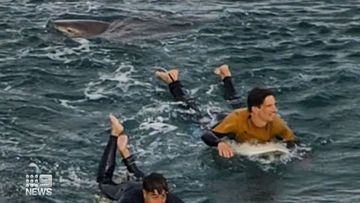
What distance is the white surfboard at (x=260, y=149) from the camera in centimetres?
1509

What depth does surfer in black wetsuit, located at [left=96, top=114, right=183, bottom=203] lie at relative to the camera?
11.2m

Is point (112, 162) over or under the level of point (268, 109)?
under

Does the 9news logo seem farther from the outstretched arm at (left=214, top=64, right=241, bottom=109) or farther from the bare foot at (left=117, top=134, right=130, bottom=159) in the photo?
the outstretched arm at (left=214, top=64, right=241, bottom=109)

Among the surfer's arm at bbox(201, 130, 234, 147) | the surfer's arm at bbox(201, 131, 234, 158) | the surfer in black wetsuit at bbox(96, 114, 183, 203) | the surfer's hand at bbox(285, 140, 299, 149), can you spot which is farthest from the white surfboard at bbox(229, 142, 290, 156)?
the surfer in black wetsuit at bbox(96, 114, 183, 203)

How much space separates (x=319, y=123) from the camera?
1689cm

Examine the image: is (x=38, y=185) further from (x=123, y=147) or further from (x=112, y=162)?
(x=123, y=147)

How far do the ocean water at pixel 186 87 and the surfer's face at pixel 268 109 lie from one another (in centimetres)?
91

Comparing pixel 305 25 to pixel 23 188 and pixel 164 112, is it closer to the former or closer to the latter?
pixel 164 112

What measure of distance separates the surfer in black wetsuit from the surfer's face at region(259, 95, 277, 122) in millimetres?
2084

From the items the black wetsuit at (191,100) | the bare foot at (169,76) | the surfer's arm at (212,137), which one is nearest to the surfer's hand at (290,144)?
the surfer's arm at (212,137)

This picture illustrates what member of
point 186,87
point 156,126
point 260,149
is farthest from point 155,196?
point 186,87

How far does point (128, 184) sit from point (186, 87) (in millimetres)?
6454

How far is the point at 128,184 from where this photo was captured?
41.4ft

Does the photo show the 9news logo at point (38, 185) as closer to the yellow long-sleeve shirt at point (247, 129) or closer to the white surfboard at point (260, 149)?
the yellow long-sleeve shirt at point (247, 129)
